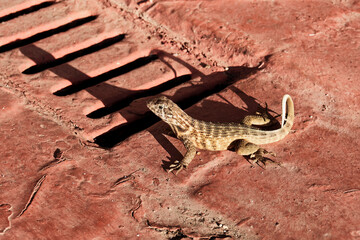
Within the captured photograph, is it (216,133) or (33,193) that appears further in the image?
(216,133)

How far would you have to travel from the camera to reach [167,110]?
5535mm

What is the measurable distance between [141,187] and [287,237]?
→ 177cm

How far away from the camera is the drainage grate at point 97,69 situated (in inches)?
243

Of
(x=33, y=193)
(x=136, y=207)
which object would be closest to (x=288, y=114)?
(x=136, y=207)

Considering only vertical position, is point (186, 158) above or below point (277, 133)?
below

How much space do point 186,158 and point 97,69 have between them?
2.38 metres

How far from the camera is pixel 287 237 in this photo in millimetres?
4586

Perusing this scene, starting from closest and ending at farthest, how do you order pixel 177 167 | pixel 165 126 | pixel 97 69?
pixel 177 167, pixel 165 126, pixel 97 69

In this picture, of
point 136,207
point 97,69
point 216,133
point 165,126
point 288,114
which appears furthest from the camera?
point 97,69

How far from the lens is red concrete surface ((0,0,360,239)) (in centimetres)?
478

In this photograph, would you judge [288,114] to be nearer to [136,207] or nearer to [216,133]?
[216,133]

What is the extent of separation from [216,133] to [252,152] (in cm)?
52

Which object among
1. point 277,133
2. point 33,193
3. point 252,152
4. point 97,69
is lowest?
point 33,193

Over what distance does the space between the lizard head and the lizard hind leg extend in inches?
34.3
